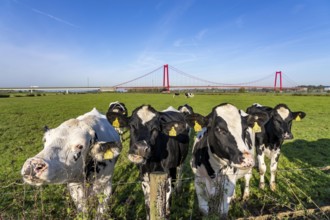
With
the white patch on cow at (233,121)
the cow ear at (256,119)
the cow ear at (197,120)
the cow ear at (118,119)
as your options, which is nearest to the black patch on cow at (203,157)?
the cow ear at (197,120)

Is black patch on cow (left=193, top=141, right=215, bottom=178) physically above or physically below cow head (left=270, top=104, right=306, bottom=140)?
below

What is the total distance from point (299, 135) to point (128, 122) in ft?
30.7

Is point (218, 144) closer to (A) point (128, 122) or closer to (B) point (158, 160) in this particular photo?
(B) point (158, 160)

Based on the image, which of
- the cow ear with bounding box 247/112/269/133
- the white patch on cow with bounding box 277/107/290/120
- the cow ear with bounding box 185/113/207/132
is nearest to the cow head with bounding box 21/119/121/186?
the cow ear with bounding box 185/113/207/132

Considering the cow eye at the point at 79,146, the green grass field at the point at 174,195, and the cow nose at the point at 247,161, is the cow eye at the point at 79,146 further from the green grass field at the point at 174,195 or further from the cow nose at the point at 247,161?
the cow nose at the point at 247,161

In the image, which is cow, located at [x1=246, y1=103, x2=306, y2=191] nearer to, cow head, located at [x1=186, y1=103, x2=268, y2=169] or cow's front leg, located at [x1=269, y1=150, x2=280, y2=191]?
cow's front leg, located at [x1=269, y1=150, x2=280, y2=191]

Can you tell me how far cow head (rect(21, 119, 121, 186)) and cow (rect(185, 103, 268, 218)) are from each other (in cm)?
125

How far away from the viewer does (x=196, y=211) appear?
418 centimetres

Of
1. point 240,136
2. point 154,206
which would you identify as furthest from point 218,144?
point 154,206

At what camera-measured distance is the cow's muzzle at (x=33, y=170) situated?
88.7 inches

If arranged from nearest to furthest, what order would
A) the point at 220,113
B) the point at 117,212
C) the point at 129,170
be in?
1. the point at 220,113
2. the point at 117,212
3. the point at 129,170

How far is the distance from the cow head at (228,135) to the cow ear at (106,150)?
1123mm

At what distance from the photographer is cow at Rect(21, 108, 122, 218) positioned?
234 centimetres

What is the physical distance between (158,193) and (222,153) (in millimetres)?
1135
